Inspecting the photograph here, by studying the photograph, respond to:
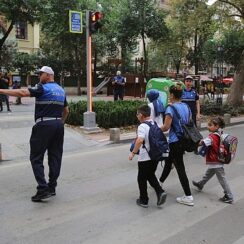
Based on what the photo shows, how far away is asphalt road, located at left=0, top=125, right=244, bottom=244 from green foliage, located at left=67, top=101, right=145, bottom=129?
4914 mm

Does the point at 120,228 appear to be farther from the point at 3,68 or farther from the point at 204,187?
the point at 3,68

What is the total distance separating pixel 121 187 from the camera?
6852 millimetres

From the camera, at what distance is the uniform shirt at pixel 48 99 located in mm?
5652

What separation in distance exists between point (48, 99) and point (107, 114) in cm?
717

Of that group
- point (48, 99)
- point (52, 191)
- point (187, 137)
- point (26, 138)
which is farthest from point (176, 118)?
point (26, 138)

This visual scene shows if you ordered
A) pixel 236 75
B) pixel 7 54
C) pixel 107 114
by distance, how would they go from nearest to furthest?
pixel 107 114, pixel 236 75, pixel 7 54

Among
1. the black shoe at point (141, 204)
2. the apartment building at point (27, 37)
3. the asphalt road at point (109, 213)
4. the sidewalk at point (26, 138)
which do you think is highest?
the apartment building at point (27, 37)

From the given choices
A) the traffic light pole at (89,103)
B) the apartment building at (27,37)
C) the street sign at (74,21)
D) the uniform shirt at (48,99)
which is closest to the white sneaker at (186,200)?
the uniform shirt at (48,99)

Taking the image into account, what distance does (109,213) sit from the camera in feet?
18.1

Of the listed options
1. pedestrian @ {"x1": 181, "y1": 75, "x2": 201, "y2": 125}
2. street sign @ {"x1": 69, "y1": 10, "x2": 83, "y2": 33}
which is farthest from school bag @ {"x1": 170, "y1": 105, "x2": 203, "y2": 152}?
street sign @ {"x1": 69, "y1": 10, "x2": 83, "y2": 33}

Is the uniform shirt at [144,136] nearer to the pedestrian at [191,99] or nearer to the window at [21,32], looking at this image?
the pedestrian at [191,99]

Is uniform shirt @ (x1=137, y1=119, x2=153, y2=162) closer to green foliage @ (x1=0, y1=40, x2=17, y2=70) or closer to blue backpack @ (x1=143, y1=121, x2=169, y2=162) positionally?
blue backpack @ (x1=143, y1=121, x2=169, y2=162)

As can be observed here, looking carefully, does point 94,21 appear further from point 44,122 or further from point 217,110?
point 217,110

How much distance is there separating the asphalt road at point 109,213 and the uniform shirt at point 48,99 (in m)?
1.23
